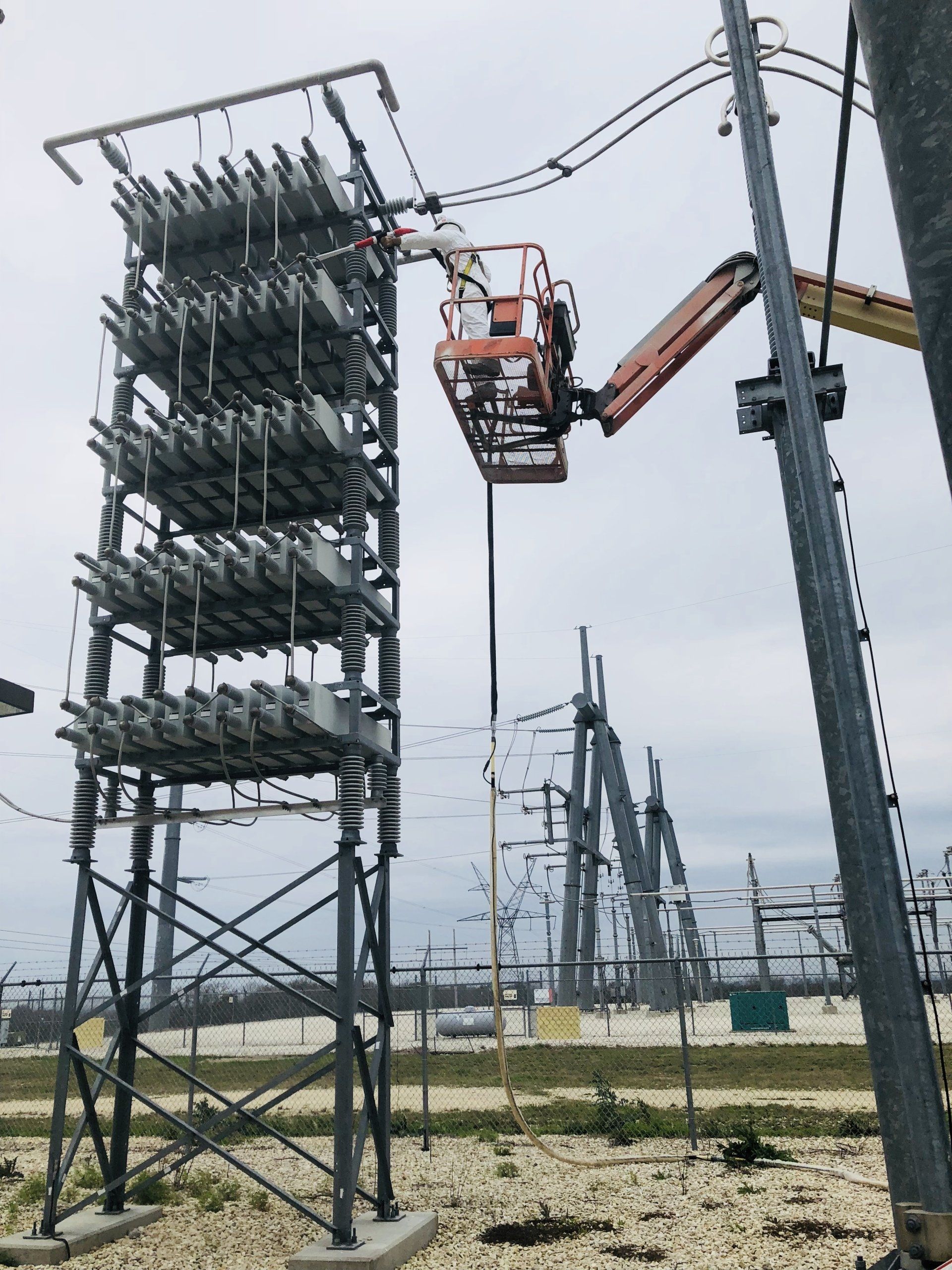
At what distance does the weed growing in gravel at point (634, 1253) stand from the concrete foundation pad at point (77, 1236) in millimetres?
4749

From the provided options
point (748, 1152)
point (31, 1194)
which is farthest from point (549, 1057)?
point (31, 1194)

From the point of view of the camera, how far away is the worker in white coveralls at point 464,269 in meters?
10.2

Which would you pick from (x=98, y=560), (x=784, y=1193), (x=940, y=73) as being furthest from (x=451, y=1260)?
(x=940, y=73)

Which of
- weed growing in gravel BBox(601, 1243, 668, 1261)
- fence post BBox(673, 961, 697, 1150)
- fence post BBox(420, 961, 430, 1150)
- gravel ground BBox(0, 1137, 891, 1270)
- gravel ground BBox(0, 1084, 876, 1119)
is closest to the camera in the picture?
weed growing in gravel BBox(601, 1243, 668, 1261)

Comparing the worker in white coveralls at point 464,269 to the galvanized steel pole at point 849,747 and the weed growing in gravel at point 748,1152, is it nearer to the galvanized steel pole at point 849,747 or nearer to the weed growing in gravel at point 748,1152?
the galvanized steel pole at point 849,747

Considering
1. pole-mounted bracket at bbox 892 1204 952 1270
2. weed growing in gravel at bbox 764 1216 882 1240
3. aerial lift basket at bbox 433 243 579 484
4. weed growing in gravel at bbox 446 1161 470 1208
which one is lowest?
weed growing in gravel at bbox 446 1161 470 1208

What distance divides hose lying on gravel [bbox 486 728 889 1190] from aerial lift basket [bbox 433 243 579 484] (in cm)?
355

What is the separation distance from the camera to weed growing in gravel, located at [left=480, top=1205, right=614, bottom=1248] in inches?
344

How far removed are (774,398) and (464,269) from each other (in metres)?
4.78

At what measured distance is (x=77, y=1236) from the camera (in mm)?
8914

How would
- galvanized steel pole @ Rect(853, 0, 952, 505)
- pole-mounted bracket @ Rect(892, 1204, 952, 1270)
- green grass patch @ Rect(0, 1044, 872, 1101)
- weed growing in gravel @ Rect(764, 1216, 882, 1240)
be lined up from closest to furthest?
galvanized steel pole @ Rect(853, 0, 952, 505) < pole-mounted bracket @ Rect(892, 1204, 952, 1270) < weed growing in gravel @ Rect(764, 1216, 882, 1240) < green grass patch @ Rect(0, 1044, 872, 1101)

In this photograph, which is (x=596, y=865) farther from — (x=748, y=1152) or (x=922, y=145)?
(x=922, y=145)

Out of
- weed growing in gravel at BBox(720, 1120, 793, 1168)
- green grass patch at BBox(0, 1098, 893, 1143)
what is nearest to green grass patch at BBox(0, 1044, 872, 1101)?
green grass patch at BBox(0, 1098, 893, 1143)

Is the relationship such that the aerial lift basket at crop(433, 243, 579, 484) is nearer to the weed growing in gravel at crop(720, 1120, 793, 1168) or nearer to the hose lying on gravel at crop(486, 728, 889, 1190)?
the hose lying on gravel at crop(486, 728, 889, 1190)
